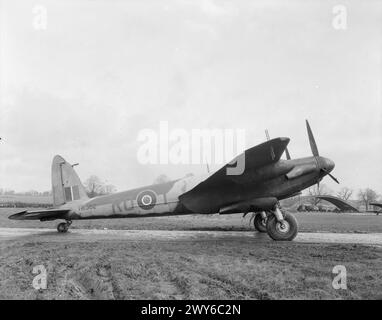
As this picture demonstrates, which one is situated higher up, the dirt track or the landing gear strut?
the landing gear strut

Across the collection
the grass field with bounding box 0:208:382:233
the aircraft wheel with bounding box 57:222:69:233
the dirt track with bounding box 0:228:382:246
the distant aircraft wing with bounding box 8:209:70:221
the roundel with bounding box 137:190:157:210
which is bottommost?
the grass field with bounding box 0:208:382:233

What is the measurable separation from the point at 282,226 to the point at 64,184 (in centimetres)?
880

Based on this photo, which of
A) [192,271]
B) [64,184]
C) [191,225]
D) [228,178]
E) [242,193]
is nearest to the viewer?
[192,271]

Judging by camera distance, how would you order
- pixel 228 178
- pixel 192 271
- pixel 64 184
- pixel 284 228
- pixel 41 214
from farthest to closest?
pixel 64 184, pixel 41 214, pixel 228 178, pixel 284 228, pixel 192 271

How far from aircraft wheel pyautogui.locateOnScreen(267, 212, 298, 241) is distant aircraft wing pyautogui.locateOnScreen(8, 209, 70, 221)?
769 cm

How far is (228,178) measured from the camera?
33.7 feet

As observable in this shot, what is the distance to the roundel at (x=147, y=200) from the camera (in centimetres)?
1151

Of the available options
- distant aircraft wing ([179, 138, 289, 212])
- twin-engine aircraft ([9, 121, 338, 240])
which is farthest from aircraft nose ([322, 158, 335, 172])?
distant aircraft wing ([179, 138, 289, 212])

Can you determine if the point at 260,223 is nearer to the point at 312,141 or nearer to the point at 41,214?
the point at 312,141

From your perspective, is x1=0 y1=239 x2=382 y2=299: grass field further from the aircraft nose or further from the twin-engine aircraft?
the aircraft nose

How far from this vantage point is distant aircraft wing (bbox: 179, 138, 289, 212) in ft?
29.6

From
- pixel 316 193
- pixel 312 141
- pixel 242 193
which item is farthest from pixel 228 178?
pixel 316 193
